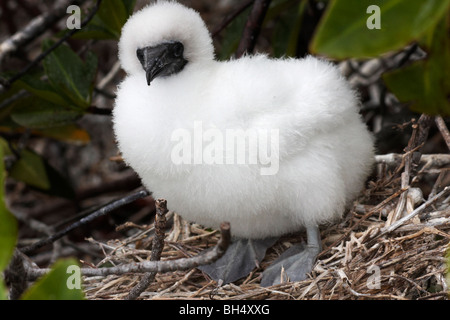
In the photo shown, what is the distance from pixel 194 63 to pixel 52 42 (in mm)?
766

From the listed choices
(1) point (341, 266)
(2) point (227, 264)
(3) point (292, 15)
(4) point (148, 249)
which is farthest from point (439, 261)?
(3) point (292, 15)

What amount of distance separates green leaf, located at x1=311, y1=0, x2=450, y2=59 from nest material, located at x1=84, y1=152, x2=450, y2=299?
84 centimetres

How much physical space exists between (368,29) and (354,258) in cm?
104

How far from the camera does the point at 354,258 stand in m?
1.95

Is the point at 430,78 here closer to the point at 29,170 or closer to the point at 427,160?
the point at 427,160

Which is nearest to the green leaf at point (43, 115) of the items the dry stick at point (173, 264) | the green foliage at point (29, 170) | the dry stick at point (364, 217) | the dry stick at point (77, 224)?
the green foliage at point (29, 170)

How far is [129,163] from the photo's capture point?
6.50 feet

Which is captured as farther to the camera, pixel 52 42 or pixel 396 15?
pixel 52 42

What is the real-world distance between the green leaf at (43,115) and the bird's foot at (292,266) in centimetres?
102

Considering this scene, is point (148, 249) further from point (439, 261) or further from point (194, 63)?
point (439, 261)

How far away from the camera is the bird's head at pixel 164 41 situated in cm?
→ 188

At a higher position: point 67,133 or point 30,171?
point 67,133

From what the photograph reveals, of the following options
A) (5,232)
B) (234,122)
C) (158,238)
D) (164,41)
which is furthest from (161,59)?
(5,232)

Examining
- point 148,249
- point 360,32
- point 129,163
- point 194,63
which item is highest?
point 360,32
